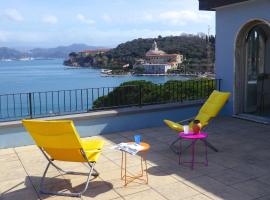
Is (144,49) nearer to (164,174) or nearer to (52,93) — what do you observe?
(52,93)

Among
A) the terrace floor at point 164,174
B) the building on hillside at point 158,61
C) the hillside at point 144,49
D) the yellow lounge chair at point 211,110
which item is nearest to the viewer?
the terrace floor at point 164,174

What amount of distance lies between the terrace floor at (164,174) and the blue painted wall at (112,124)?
0.20 meters

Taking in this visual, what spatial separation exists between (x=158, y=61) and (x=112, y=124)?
66.1 metres

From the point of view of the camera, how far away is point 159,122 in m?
7.62

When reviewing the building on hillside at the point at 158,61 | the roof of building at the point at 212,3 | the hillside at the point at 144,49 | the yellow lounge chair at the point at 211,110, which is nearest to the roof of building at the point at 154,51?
the building on hillside at the point at 158,61

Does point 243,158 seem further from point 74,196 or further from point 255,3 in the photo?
Answer: point 255,3

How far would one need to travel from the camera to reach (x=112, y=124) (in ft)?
23.1

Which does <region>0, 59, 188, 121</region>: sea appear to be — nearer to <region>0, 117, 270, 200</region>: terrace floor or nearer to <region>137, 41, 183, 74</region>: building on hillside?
<region>0, 117, 270, 200</region>: terrace floor

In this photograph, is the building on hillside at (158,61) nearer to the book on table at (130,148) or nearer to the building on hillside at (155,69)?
the building on hillside at (155,69)

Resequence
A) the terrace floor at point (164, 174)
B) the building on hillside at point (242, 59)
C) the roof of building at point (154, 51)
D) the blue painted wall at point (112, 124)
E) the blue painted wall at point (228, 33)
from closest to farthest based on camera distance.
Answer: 1. the terrace floor at point (164, 174)
2. the blue painted wall at point (112, 124)
3. the blue painted wall at point (228, 33)
4. the building on hillside at point (242, 59)
5. the roof of building at point (154, 51)

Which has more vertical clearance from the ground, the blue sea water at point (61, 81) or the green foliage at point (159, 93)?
the green foliage at point (159, 93)

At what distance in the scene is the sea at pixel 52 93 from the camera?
6.68m

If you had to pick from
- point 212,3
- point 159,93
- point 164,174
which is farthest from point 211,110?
point 212,3

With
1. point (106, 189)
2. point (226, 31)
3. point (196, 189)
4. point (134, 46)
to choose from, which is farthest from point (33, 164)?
point (134, 46)
